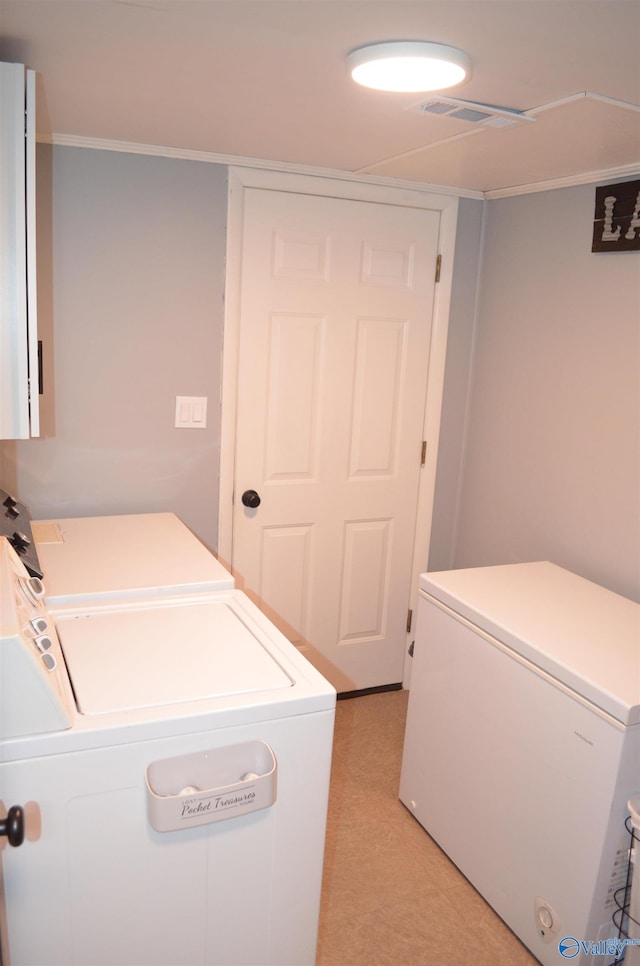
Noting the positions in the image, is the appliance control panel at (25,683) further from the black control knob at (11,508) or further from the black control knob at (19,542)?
the black control knob at (11,508)

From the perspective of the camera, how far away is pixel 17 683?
4.04ft

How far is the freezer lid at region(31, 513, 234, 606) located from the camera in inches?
73.3

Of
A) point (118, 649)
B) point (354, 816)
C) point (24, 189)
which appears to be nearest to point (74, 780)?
point (118, 649)

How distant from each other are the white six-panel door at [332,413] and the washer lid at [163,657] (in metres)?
1.08

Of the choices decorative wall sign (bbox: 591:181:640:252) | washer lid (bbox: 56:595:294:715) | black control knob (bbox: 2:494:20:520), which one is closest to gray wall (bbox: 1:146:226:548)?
black control knob (bbox: 2:494:20:520)

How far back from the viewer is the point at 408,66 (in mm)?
1436

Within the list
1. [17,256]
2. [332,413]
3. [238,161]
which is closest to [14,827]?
[17,256]

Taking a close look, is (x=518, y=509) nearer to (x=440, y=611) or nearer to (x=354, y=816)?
(x=440, y=611)

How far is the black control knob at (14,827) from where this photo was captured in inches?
43.8

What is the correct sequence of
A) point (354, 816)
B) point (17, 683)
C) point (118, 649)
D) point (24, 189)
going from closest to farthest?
point (17, 683)
point (24, 189)
point (118, 649)
point (354, 816)

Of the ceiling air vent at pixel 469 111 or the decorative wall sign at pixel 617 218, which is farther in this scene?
the decorative wall sign at pixel 617 218

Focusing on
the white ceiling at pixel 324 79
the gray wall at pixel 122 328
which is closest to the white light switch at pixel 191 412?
the gray wall at pixel 122 328

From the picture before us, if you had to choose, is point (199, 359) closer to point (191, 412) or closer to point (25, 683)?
point (191, 412)

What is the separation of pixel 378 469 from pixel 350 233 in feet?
3.04
